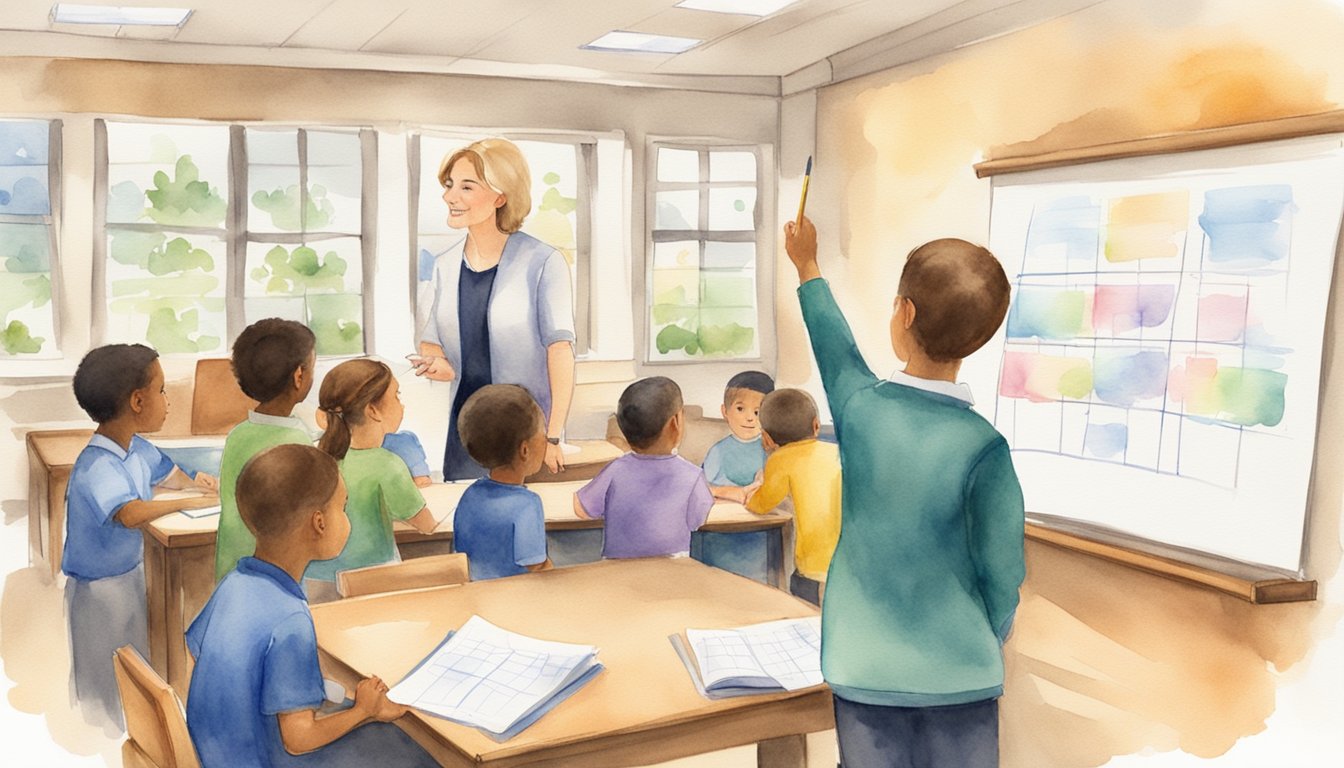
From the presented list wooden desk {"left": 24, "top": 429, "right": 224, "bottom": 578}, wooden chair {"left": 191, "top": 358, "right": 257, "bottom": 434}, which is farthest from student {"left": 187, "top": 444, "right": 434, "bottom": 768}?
wooden chair {"left": 191, "top": 358, "right": 257, "bottom": 434}

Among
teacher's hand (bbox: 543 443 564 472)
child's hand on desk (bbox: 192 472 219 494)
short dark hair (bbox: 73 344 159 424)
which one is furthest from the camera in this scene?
teacher's hand (bbox: 543 443 564 472)

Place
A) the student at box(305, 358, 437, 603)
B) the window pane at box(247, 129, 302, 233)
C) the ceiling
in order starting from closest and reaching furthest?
1. the student at box(305, 358, 437, 603)
2. the ceiling
3. the window pane at box(247, 129, 302, 233)

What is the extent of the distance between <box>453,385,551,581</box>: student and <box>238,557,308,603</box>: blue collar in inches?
32.8

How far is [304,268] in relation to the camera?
495 centimetres

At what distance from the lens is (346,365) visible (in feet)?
8.59

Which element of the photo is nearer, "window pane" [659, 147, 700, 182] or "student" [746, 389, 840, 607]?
"student" [746, 389, 840, 607]

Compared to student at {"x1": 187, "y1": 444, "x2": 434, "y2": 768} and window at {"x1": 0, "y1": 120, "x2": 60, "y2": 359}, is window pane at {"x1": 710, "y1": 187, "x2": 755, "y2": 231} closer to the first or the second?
window at {"x1": 0, "y1": 120, "x2": 60, "y2": 359}

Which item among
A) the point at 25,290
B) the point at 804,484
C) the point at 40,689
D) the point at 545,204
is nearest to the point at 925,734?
A: the point at 804,484

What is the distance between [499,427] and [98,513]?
1.17 meters

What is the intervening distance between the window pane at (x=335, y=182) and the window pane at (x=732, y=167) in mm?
1707

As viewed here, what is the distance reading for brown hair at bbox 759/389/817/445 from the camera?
294 cm

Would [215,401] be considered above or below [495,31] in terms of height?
below

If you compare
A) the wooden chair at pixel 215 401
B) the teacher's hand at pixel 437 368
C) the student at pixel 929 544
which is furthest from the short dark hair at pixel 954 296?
the wooden chair at pixel 215 401

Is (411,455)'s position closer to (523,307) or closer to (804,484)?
(523,307)
